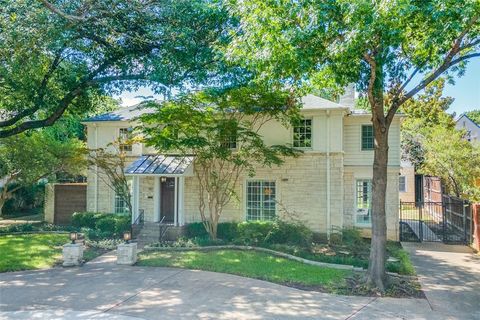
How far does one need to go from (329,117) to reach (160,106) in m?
7.27

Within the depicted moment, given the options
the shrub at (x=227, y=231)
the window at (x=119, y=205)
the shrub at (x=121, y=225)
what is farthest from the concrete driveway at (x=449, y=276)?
the window at (x=119, y=205)

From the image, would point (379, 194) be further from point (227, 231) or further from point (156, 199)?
point (156, 199)

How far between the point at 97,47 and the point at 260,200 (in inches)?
378

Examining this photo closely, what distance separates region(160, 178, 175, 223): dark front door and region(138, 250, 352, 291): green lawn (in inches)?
162

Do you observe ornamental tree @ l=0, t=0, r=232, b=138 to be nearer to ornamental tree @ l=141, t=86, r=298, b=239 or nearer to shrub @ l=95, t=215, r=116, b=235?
ornamental tree @ l=141, t=86, r=298, b=239

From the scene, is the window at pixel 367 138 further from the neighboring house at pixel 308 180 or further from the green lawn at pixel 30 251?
the green lawn at pixel 30 251

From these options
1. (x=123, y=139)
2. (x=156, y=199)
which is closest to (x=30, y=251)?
(x=156, y=199)

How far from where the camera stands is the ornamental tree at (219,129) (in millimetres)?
13312

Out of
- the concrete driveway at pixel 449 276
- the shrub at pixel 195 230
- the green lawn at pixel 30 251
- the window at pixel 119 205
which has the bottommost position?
the concrete driveway at pixel 449 276

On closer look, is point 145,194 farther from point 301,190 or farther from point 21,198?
point 21,198

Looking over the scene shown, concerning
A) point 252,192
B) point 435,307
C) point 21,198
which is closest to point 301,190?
point 252,192

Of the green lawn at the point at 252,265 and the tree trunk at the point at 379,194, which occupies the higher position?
the tree trunk at the point at 379,194

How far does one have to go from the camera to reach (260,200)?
1595cm

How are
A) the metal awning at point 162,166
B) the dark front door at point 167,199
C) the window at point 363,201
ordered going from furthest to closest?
the dark front door at point 167,199 < the window at point 363,201 < the metal awning at point 162,166
